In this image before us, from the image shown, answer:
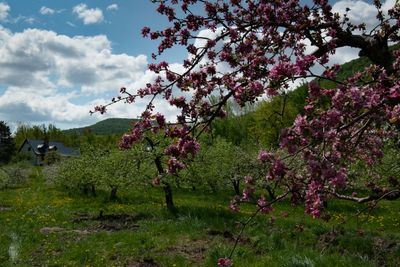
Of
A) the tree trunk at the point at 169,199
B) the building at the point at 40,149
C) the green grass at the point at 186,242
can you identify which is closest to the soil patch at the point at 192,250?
the green grass at the point at 186,242

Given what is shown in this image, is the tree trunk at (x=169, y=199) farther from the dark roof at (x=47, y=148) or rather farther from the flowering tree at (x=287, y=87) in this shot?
the dark roof at (x=47, y=148)

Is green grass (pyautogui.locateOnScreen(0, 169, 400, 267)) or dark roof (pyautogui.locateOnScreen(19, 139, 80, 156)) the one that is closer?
green grass (pyautogui.locateOnScreen(0, 169, 400, 267))

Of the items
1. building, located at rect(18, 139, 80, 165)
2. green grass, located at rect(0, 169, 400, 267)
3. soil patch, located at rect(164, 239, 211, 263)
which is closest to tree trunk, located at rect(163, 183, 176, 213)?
green grass, located at rect(0, 169, 400, 267)

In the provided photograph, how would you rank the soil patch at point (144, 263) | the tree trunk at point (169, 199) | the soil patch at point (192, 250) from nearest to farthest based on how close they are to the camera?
1. the soil patch at point (144, 263)
2. the soil patch at point (192, 250)
3. the tree trunk at point (169, 199)

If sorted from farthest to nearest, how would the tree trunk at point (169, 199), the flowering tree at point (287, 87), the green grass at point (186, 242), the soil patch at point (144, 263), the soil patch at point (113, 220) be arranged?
the tree trunk at point (169, 199)
the soil patch at point (113, 220)
the soil patch at point (144, 263)
the green grass at point (186, 242)
the flowering tree at point (287, 87)

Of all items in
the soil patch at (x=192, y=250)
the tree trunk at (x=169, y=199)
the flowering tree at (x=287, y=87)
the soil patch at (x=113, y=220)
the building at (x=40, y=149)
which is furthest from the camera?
the building at (x=40, y=149)

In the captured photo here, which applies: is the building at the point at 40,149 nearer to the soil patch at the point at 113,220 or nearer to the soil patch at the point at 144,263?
the soil patch at the point at 113,220

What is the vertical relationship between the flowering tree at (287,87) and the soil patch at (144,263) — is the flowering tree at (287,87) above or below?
above

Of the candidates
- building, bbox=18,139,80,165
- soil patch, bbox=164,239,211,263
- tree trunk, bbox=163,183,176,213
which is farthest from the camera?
building, bbox=18,139,80,165

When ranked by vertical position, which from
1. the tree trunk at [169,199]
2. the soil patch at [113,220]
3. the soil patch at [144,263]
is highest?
the tree trunk at [169,199]

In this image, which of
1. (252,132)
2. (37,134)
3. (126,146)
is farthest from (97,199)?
(37,134)

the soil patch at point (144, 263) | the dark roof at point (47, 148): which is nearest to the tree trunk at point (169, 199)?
the soil patch at point (144, 263)

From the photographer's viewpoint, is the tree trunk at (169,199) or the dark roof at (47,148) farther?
the dark roof at (47,148)

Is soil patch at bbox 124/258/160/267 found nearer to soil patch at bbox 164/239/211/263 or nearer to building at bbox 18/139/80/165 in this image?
soil patch at bbox 164/239/211/263
